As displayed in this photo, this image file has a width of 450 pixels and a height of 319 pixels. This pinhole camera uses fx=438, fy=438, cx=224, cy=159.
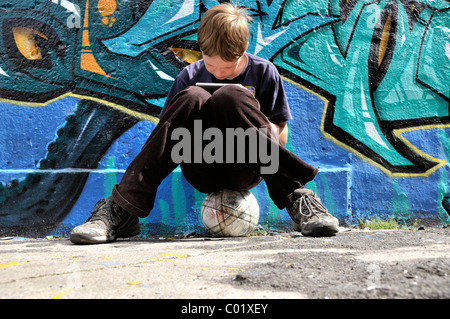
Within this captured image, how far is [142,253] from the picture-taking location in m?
2.14

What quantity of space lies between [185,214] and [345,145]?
1.41 meters

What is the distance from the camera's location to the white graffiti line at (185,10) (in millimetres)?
3606

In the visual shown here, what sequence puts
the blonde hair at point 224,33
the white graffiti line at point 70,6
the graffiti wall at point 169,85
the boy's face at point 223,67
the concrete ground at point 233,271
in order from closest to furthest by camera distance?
the concrete ground at point 233,271
the blonde hair at point 224,33
the boy's face at point 223,67
the graffiti wall at point 169,85
the white graffiti line at point 70,6

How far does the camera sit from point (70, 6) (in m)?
3.58

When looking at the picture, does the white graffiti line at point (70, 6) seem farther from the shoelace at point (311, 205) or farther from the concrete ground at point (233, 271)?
the shoelace at point (311, 205)

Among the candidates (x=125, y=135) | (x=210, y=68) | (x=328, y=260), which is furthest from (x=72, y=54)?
(x=328, y=260)

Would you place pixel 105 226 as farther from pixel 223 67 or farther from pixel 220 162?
pixel 223 67

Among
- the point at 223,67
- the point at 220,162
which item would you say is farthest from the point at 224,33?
the point at 220,162

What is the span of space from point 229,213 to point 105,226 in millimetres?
746

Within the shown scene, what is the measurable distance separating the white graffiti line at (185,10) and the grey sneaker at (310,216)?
182 centimetres

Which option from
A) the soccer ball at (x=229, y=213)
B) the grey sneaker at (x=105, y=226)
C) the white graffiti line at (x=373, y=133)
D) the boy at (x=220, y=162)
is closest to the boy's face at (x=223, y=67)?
the boy at (x=220, y=162)

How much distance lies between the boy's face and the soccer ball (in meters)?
0.73

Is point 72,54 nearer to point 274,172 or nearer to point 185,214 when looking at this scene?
point 185,214

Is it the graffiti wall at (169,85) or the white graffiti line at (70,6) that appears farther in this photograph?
the white graffiti line at (70,6)
